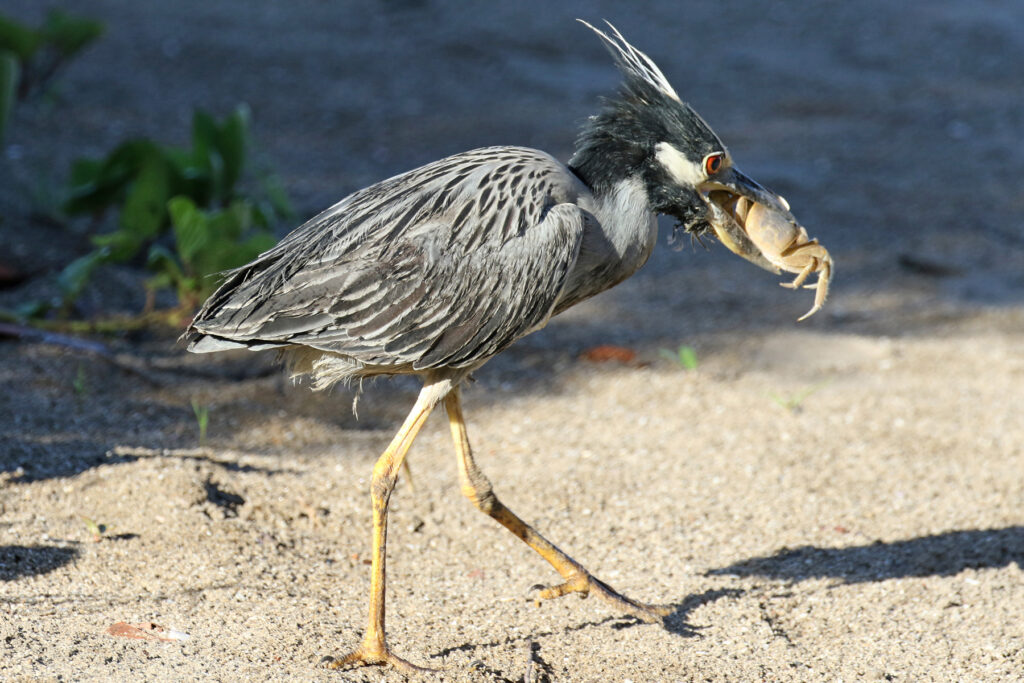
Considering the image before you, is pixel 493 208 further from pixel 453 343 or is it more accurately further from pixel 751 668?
pixel 751 668

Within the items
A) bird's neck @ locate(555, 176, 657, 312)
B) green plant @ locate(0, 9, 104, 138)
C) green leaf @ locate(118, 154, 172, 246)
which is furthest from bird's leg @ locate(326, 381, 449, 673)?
green plant @ locate(0, 9, 104, 138)

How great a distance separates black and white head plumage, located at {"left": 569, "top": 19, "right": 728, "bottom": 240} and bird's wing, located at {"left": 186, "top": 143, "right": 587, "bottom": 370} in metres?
0.27

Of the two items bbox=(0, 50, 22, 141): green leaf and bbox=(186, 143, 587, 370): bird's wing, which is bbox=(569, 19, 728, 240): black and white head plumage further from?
bbox=(0, 50, 22, 141): green leaf

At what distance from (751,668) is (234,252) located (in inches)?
137

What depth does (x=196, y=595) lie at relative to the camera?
414 cm

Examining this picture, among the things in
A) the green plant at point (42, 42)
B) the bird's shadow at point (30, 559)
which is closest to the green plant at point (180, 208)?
the green plant at point (42, 42)

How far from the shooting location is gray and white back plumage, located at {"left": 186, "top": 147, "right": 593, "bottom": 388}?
12.7ft


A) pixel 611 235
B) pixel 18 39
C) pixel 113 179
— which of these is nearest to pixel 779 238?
pixel 611 235

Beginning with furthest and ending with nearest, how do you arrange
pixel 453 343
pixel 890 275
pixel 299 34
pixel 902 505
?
pixel 299 34 → pixel 890 275 → pixel 902 505 → pixel 453 343

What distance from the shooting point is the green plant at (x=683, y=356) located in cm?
643

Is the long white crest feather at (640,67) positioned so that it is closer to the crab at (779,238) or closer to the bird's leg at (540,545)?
the crab at (779,238)

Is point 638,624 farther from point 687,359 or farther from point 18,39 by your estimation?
point 18,39

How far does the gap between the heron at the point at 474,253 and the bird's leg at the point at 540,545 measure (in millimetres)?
381

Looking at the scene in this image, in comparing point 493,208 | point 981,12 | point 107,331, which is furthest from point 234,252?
point 981,12
